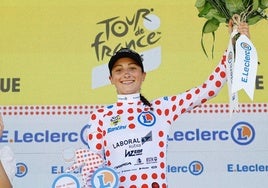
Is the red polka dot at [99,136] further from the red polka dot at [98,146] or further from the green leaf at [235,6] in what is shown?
the green leaf at [235,6]

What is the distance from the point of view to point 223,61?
248 cm

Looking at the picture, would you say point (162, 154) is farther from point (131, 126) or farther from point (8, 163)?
point (8, 163)

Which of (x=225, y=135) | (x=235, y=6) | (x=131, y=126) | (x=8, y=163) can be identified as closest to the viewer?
(x=8, y=163)

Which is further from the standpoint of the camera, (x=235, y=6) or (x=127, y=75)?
(x=127, y=75)

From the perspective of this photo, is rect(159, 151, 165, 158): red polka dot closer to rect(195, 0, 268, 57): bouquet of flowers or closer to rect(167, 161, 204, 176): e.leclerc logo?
rect(195, 0, 268, 57): bouquet of flowers

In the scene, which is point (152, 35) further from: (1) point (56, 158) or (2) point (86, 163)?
(2) point (86, 163)

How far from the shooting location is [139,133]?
243 centimetres

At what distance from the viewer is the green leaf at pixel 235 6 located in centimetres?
234

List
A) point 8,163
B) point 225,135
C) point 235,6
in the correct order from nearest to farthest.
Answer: point 8,163
point 235,6
point 225,135

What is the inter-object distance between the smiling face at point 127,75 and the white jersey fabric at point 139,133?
0.04 meters

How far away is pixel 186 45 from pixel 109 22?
490 millimetres

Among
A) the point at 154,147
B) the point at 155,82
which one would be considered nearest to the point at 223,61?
the point at 154,147

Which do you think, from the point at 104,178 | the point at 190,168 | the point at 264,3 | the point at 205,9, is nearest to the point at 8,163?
the point at 104,178

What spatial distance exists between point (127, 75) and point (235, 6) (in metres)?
0.52
